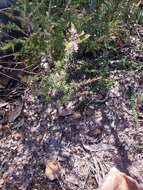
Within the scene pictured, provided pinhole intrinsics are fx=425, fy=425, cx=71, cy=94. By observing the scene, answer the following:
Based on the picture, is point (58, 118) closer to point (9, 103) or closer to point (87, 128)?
point (87, 128)

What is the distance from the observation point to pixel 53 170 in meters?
1.85

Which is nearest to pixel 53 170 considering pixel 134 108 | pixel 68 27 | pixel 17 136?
pixel 17 136

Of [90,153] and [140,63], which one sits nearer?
[90,153]

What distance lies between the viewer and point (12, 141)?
6.64 ft

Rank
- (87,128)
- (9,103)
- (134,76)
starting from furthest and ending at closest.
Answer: (9,103) < (134,76) < (87,128)

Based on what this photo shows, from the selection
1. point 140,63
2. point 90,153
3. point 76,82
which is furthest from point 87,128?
point 140,63

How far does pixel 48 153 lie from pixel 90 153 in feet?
0.62

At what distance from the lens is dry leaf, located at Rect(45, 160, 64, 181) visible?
72.4 inches

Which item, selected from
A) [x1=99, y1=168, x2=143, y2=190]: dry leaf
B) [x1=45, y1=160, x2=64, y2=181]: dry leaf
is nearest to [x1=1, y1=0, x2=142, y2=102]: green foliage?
[x1=45, y1=160, x2=64, y2=181]: dry leaf

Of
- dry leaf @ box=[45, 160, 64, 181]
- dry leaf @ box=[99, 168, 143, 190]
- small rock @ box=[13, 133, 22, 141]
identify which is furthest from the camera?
small rock @ box=[13, 133, 22, 141]

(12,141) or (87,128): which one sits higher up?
(87,128)

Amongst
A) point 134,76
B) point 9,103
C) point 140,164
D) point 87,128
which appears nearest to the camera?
point 140,164

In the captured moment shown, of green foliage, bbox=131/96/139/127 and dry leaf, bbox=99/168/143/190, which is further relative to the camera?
green foliage, bbox=131/96/139/127

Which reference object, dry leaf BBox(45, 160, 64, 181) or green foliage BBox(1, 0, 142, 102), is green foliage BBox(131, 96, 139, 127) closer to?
green foliage BBox(1, 0, 142, 102)
